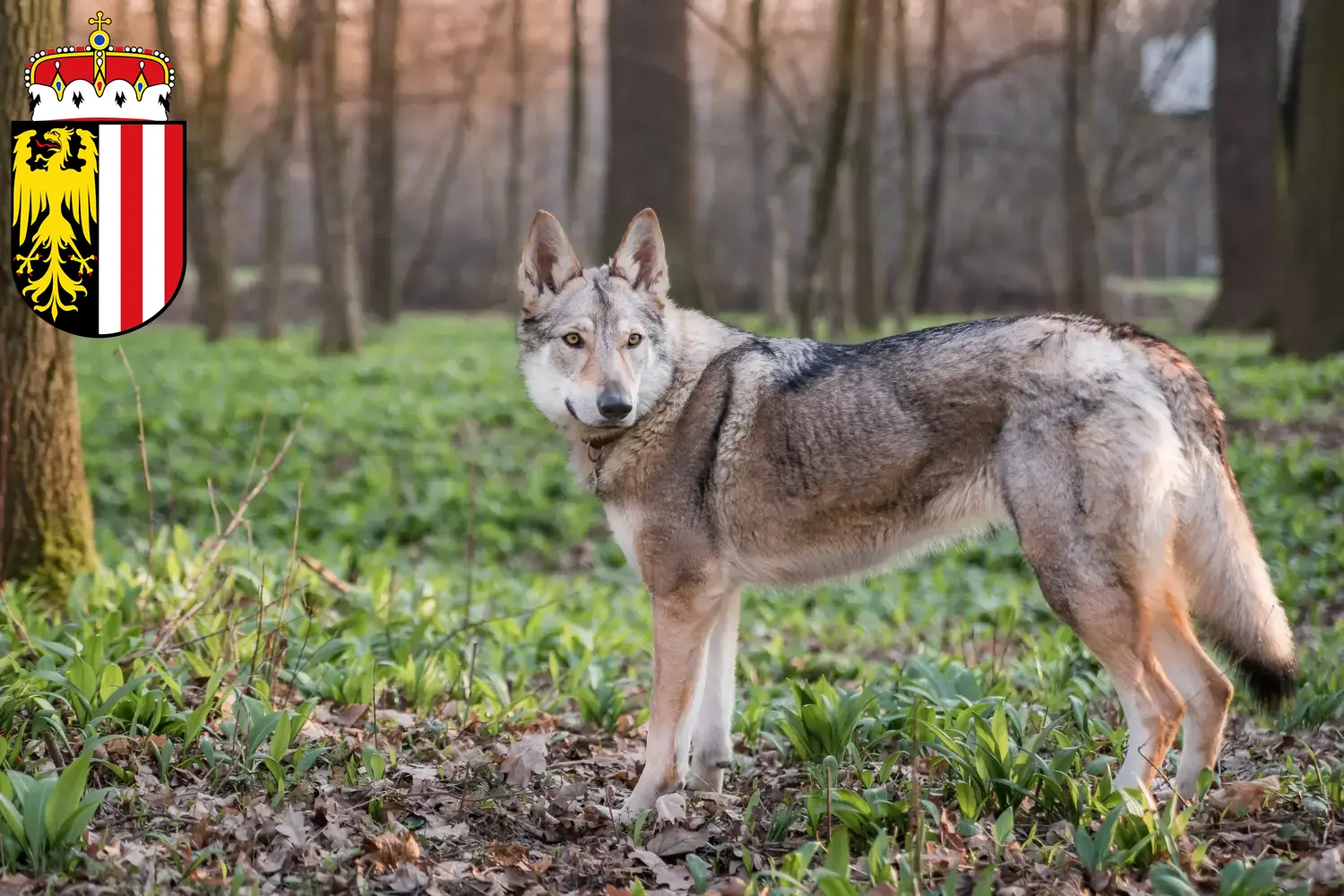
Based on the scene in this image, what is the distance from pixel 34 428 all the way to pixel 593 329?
9.81 feet

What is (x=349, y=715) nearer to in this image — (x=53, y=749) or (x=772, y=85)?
(x=53, y=749)

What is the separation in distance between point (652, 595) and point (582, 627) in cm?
237

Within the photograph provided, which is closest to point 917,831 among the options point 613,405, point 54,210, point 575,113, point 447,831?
point 447,831

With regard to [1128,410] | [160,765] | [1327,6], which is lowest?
[160,765]

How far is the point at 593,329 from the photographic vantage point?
426 centimetres

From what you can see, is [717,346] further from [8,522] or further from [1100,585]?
[8,522]

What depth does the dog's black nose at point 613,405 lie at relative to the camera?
4055mm

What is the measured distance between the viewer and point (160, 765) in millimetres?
3742

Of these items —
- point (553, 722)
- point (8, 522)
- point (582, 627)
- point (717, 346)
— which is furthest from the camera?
point (582, 627)

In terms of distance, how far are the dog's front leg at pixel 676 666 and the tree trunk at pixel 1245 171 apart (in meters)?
16.4

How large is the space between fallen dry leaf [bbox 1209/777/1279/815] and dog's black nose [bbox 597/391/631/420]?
2315 mm

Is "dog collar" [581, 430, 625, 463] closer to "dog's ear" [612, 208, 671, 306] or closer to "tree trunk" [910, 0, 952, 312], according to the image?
"dog's ear" [612, 208, 671, 306]

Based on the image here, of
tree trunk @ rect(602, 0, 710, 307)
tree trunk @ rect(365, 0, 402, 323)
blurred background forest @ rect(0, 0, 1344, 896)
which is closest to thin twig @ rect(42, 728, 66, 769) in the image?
blurred background forest @ rect(0, 0, 1344, 896)

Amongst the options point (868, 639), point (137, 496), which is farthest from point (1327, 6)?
point (137, 496)
